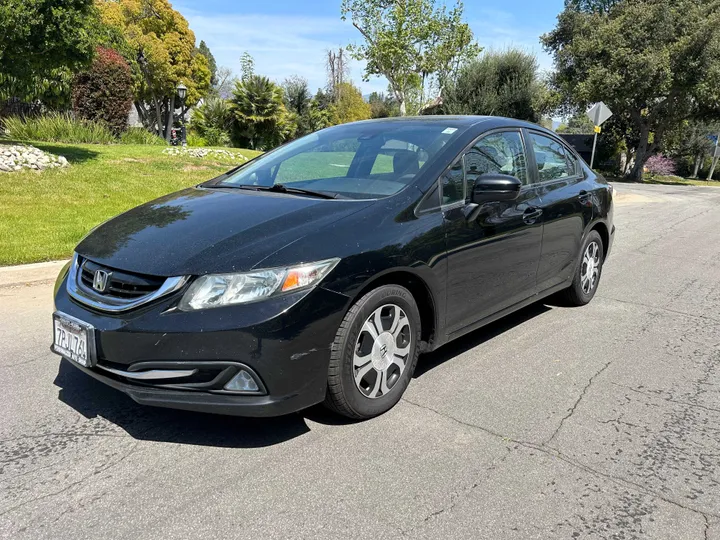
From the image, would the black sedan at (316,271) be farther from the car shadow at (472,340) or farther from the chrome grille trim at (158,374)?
the car shadow at (472,340)

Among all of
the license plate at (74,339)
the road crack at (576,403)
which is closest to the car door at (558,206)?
the road crack at (576,403)

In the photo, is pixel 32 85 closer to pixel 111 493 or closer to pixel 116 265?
pixel 116 265

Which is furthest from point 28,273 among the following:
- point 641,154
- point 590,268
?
point 641,154

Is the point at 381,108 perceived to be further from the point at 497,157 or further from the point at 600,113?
the point at 497,157

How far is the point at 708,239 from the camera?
33.2 feet

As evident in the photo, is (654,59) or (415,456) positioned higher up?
(654,59)

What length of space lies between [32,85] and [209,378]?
1178 centimetres

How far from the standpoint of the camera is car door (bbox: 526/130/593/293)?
14.8ft

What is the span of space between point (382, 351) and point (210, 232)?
43.9 inches

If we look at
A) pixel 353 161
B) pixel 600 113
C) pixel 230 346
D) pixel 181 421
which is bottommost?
pixel 181 421

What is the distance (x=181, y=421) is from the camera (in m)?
3.14

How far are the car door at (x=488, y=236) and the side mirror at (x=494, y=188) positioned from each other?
0.11 meters

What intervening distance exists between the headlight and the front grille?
199 mm

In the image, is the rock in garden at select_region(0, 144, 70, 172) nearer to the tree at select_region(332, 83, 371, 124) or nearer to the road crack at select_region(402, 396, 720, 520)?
the road crack at select_region(402, 396, 720, 520)
